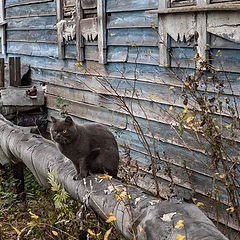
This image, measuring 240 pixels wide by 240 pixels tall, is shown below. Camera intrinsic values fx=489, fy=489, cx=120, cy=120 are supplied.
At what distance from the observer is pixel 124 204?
3381 mm

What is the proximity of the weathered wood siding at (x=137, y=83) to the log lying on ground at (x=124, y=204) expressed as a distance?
990mm

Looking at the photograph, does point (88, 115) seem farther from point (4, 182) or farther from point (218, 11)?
point (218, 11)

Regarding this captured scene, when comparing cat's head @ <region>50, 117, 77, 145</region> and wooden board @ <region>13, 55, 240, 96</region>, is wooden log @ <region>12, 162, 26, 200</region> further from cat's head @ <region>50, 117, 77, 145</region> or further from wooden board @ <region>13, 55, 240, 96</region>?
cat's head @ <region>50, 117, 77, 145</region>

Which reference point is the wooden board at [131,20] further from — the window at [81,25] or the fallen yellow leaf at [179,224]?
the fallen yellow leaf at [179,224]

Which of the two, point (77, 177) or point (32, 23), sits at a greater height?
point (32, 23)

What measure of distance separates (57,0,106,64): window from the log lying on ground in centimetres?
222

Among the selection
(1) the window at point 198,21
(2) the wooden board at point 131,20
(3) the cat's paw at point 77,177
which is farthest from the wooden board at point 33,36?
(3) the cat's paw at point 77,177

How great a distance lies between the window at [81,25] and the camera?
23.7 ft

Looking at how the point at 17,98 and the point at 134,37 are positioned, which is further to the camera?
the point at 17,98

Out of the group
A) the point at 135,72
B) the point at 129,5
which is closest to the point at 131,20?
the point at 129,5

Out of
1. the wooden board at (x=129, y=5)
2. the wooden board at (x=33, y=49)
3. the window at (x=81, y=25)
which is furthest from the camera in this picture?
the wooden board at (x=33, y=49)

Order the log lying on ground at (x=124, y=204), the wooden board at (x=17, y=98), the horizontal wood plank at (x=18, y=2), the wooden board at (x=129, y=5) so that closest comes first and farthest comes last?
the log lying on ground at (x=124, y=204) → the wooden board at (x=129, y=5) → the wooden board at (x=17, y=98) → the horizontal wood plank at (x=18, y=2)

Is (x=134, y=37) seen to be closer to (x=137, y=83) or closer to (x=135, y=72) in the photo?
(x=135, y=72)

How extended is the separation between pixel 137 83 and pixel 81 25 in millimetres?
1844
